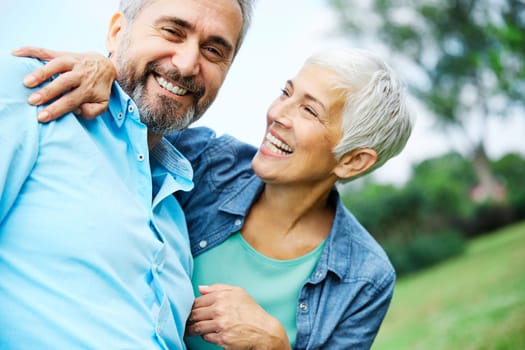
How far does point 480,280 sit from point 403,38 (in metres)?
13.0

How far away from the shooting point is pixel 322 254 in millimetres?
2691

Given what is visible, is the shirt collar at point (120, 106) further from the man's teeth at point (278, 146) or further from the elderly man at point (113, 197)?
the man's teeth at point (278, 146)

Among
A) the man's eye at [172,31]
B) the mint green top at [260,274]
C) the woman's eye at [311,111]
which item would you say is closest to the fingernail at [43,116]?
the man's eye at [172,31]

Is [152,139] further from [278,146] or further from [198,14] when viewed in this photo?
[278,146]

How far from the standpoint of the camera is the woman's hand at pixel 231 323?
224 cm

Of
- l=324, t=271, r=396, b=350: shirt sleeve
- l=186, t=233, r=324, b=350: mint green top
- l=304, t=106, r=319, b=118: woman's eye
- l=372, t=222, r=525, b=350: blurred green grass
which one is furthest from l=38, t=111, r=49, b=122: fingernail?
l=372, t=222, r=525, b=350: blurred green grass

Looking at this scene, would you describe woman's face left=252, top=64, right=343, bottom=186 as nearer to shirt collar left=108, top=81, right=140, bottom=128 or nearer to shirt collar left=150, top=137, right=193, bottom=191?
shirt collar left=150, top=137, right=193, bottom=191

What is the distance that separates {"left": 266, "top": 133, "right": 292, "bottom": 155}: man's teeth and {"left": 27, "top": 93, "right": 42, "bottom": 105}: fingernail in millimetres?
1266

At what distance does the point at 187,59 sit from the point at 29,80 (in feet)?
2.23

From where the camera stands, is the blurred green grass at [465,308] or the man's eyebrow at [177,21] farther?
the blurred green grass at [465,308]

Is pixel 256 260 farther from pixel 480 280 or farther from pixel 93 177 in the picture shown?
pixel 480 280

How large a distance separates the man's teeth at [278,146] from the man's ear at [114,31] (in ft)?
2.79

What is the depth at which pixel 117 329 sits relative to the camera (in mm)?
1760

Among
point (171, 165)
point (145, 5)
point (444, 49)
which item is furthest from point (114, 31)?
point (444, 49)
